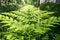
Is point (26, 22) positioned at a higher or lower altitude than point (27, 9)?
lower

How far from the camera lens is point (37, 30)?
2297 mm

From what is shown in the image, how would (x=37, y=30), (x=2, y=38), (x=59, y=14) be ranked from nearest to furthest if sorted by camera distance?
(x=37, y=30), (x=2, y=38), (x=59, y=14)

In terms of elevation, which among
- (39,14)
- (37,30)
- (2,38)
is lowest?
(2,38)

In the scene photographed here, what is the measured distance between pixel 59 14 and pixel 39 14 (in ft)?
4.84

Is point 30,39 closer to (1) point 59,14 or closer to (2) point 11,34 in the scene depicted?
(2) point 11,34

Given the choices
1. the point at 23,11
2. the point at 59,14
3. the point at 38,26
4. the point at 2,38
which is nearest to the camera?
the point at 38,26

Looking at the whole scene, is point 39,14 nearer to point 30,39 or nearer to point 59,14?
point 30,39

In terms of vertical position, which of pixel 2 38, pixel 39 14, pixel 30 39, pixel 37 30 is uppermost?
pixel 39 14

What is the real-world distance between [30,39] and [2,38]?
1.05 metres

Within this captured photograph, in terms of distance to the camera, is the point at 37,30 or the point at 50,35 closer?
the point at 37,30

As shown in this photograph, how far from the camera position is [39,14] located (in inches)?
102

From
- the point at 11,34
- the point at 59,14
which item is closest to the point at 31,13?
the point at 11,34

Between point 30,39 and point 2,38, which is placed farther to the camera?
point 2,38

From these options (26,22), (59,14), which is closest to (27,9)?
(26,22)
